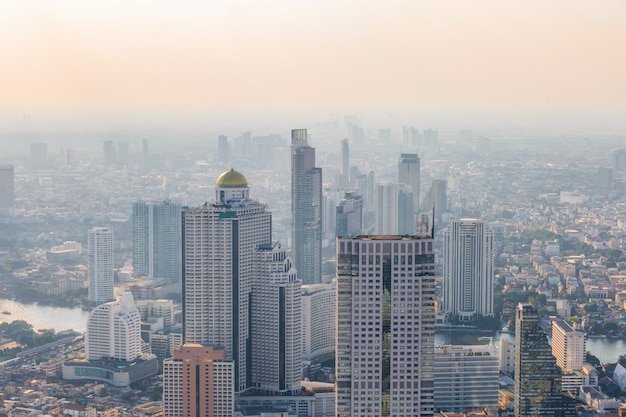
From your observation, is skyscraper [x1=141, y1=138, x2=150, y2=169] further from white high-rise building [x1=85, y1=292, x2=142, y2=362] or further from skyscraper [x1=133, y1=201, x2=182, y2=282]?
white high-rise building [x1=85, y1=292, x2=142, y2=362]

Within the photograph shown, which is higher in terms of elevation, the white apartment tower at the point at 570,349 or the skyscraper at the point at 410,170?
the skyscraper at the point at 410,170

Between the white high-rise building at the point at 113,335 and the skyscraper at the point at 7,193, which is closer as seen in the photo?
the white high-rise building at the point at 113,335

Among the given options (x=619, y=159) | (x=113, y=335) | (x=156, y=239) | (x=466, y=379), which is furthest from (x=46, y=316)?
(x=619, y=159)

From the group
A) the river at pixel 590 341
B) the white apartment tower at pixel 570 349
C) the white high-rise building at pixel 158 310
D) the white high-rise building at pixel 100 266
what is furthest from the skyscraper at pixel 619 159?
the white high-rise building at pixel 158 310

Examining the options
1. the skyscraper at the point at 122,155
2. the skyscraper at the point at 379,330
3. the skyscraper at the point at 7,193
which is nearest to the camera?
the skyscraper at the point at 379,330

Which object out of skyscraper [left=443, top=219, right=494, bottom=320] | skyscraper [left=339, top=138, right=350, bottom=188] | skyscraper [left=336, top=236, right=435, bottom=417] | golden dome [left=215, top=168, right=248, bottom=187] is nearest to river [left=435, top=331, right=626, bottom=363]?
skyscraper [left=443, top=219, right=494, bottom=320]

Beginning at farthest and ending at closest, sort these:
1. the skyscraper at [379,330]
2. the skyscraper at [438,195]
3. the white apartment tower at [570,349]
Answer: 1. the skyscraper at [438,195]
2. the white apartment tower at [570,349]
3. the skyscraper at [379,330]

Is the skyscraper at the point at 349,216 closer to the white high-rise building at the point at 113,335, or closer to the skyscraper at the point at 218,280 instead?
the white high-rise building at the point at 113,335
